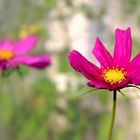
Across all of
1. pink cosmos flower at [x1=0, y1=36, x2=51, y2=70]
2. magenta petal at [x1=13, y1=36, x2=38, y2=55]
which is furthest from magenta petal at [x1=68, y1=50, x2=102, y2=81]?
magenta petal at [x1=13, y1=36, x2=38, y2=55]

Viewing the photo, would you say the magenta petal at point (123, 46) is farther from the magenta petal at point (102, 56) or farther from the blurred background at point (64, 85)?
the blurred background at point (64, 85)

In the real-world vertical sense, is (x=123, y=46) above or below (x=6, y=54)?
below

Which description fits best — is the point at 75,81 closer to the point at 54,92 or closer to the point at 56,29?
the point at 54,92

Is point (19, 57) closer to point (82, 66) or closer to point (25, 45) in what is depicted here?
point (25, 45)

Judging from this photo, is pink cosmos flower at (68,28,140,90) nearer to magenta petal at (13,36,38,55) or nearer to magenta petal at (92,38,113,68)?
magenta petal at (92,38,113,68)

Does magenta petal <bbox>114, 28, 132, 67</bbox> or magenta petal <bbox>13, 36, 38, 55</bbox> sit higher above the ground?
magenta petal <bbox>13, 36, 38, 55</bbox>

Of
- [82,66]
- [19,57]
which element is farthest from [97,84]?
[19,57]

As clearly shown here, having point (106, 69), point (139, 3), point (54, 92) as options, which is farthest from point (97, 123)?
point (106, 69)
